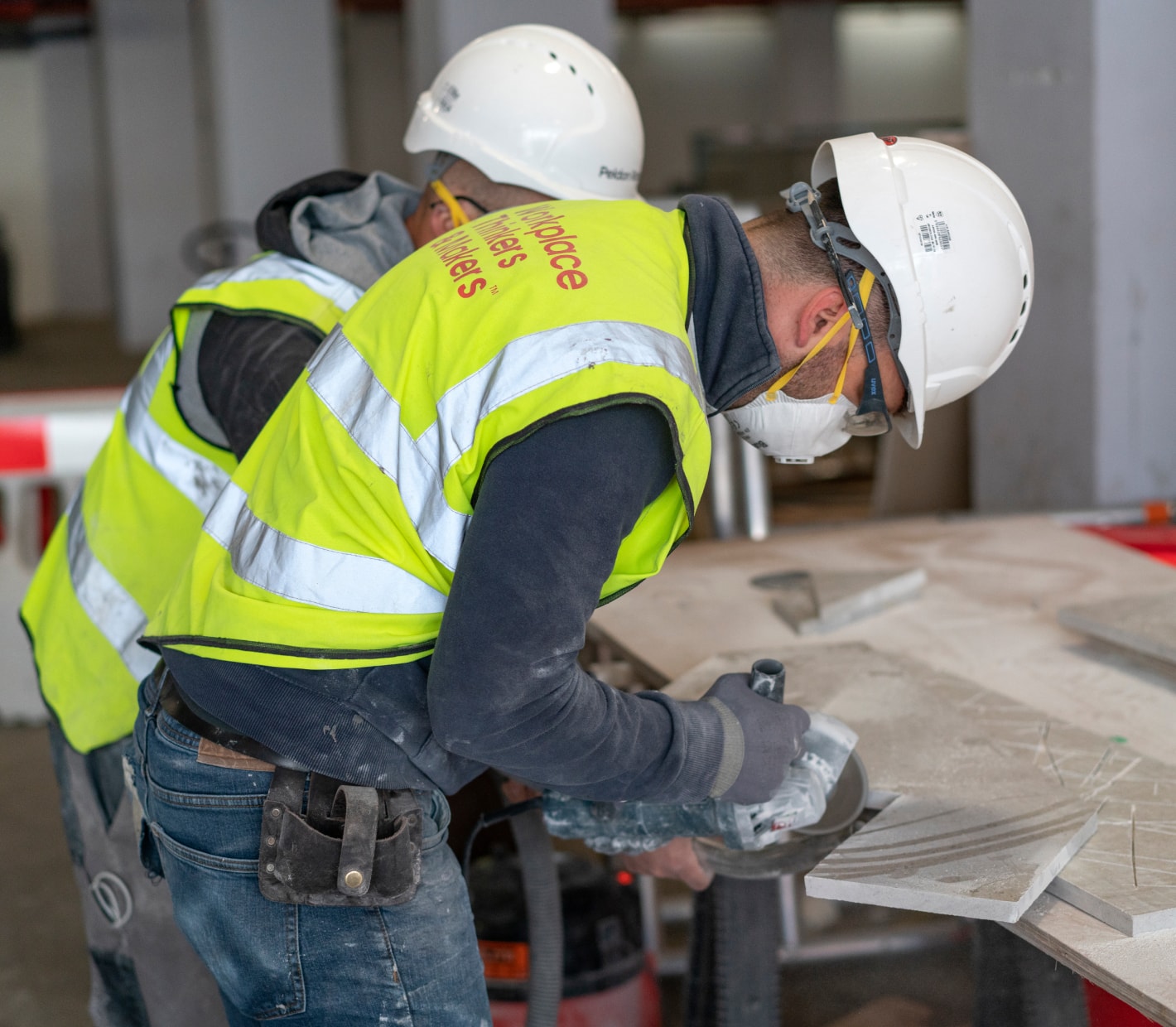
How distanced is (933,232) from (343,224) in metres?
0.95

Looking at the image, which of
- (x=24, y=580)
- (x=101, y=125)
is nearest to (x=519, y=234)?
(x=24, y=580)

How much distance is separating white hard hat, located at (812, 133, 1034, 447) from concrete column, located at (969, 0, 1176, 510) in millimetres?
2654

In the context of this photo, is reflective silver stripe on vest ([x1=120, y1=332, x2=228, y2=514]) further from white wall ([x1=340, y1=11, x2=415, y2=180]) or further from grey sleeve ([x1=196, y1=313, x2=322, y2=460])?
white wall ([x1=340, y1=11, x2=415, y2=180])

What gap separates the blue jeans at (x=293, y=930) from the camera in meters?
1.44

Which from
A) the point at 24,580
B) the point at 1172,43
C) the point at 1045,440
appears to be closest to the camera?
the point at 1172,43

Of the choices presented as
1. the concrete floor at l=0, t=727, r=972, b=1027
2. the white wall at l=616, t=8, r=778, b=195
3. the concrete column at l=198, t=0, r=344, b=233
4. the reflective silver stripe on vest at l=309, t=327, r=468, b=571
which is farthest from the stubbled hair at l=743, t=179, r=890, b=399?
the white wall at l=616, t=8, r=778, b=195

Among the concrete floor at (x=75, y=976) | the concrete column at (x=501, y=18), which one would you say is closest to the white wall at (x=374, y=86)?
the concrete column at (x=501, y=18)

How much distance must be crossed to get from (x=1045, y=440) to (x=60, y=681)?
3373 mm

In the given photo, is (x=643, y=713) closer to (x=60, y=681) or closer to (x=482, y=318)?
(x=482, y=318)

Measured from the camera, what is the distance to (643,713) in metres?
1.41

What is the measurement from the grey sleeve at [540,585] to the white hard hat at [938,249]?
0.43 m

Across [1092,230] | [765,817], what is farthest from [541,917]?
[1092,230]

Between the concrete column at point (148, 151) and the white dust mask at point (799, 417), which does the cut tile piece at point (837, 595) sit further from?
the concrete column at point (148, 151)

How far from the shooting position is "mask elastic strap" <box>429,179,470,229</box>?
2119 millimetres
